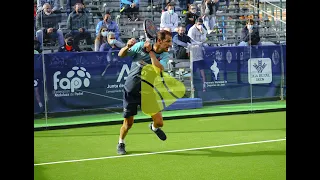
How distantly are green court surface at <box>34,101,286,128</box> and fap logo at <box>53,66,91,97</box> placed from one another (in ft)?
2.24

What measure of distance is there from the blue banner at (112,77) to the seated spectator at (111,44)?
1.99 ft

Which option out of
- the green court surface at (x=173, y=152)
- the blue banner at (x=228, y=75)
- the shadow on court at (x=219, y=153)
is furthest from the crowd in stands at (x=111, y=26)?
the shadow on court at (x=219, y=153)

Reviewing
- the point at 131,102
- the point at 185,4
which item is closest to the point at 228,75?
the point at 185,4

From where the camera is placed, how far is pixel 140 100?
29.5 ft

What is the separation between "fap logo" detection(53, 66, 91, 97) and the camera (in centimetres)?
1280

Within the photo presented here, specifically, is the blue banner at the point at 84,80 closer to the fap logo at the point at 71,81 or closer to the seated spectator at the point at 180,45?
the fap logo at the point at 71,81

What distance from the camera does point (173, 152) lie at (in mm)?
8844

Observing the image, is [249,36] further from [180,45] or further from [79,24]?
[79,24]

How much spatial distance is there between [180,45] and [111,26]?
7.00ft

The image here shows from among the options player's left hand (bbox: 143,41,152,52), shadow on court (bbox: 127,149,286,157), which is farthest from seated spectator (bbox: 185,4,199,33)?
shadow on court (bbox: 127,149,286,157)

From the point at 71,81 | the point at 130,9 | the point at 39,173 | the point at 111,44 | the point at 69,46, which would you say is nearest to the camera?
the point at 39,173

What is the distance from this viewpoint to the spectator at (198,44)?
14734 millimetres

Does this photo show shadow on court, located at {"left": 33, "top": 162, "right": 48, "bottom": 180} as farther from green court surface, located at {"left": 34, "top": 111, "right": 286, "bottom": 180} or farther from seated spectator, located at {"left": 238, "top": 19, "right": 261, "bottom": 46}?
seated spectator, located at {"left": 238, "top": 19, "right": 261, "bottom": 46}
